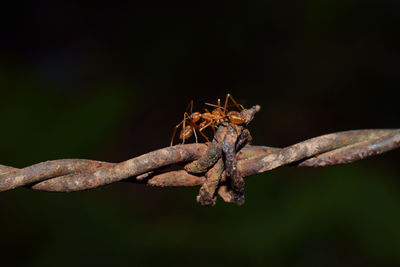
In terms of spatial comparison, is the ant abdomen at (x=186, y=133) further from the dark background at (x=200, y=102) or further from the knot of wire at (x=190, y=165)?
the dark background at (x=200, y=102)

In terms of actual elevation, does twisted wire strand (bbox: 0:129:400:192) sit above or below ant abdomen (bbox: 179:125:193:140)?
below

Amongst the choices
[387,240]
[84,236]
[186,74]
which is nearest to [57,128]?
[84,236]

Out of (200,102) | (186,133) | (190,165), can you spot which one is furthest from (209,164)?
(200,102)

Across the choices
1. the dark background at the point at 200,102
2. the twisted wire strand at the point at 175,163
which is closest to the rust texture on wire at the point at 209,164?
the twisted wire strand at the point at 175,163

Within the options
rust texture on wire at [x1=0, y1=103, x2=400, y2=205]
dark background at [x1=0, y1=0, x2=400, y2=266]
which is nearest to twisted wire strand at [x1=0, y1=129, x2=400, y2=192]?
rust texture on wire at [x1=0, y1=103, x2=400, y2=205]

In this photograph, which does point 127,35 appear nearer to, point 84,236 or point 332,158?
point 84,236

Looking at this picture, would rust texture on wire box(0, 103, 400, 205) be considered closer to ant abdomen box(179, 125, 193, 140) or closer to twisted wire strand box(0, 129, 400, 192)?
twisted wire strand box(0, 129, 400, 192)

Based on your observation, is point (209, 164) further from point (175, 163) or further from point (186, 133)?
point (186, 133)
